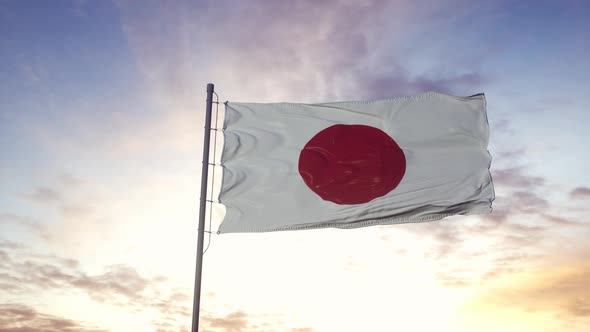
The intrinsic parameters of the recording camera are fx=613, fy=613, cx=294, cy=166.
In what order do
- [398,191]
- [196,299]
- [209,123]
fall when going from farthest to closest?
1. [398,191]
2. [209,123]
3. [196,299]

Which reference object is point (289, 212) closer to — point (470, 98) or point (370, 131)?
point (370, 131)

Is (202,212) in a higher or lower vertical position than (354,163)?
lower

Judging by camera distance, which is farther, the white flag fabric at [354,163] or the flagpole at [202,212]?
the white flag fabric at [354,163]

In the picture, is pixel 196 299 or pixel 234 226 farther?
pixel 234 226

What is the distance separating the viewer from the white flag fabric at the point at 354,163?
15094 millimetres

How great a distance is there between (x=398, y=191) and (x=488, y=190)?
219 centimetres

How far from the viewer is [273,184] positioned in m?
15.3

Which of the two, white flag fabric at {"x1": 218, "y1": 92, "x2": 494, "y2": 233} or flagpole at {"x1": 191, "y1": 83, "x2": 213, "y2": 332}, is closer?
flagpole at {"x1": 191, "y1": 83, "x2": 213, "y2": 332}

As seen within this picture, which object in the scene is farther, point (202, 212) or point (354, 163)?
point (354, 163)

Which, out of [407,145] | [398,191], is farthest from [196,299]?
[407,145]

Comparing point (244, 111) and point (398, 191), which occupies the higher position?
point (244, 111)

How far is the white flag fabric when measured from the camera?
15.1m

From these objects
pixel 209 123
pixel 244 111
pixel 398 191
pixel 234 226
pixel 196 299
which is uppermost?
pixel 244 111

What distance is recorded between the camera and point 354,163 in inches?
624
